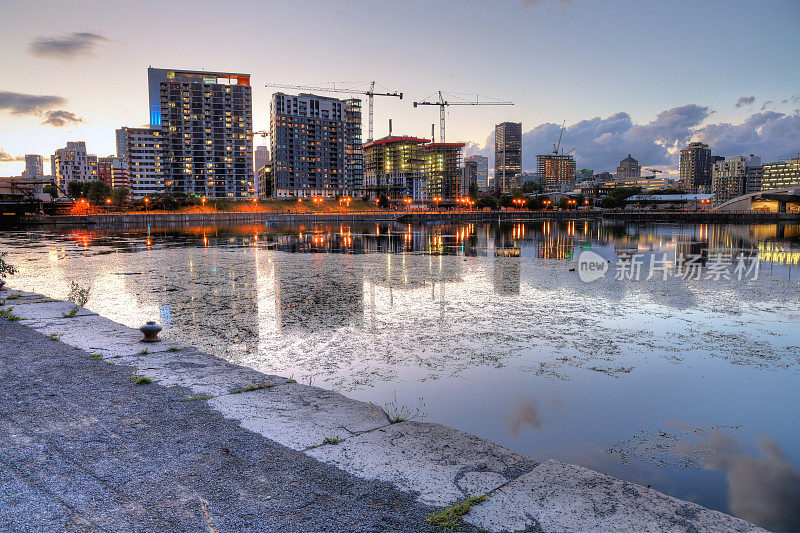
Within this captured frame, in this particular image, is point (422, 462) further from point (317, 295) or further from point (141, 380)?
point (317, 295)

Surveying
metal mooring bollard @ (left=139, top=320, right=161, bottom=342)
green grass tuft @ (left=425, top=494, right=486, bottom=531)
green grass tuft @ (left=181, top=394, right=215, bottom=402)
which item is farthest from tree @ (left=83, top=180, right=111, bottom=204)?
green grass tuft @ (left=425, top=494, right=486, bottom=531)

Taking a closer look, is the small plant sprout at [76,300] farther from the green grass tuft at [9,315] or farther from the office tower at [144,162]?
the office tower at [144,162]

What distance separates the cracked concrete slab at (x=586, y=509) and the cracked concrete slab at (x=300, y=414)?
254 centimetres

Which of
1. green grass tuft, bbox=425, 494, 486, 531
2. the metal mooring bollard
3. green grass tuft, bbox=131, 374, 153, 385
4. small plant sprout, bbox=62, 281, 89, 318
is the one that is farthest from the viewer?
small plant sprout, bbox=62, 281, 89, 318

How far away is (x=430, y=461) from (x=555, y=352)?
6.95 metres

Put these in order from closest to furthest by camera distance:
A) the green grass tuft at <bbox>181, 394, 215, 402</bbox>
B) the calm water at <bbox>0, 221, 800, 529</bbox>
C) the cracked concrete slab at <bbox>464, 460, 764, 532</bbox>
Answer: the cracked concrete slab at <bbox>464, 460, 764, 532</bbox> < the calm water at <bbox>0, 221, 800, 529</bbox> < the green grass tuft at <bbox>181, 394, 215, 402</bbox>

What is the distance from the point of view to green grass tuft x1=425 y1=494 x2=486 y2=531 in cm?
486

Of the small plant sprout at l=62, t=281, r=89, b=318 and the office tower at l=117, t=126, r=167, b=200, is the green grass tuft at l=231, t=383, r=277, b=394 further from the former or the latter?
the office tower at l=117, t=126, r=167, b=200

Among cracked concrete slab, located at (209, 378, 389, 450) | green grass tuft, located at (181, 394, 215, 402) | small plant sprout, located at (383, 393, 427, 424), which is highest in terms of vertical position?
green grass tuft, located at (181, 394, 215, 402)

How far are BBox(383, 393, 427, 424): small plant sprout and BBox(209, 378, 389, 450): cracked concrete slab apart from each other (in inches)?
7.2

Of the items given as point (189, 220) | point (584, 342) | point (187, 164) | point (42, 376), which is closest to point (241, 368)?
point (42, 376)

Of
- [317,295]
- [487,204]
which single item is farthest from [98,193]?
[317,295]

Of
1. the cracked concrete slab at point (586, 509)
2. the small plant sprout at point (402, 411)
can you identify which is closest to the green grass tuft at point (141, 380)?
the small plant sprout at point (402, 411)

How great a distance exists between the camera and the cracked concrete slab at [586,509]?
16.4 ft
